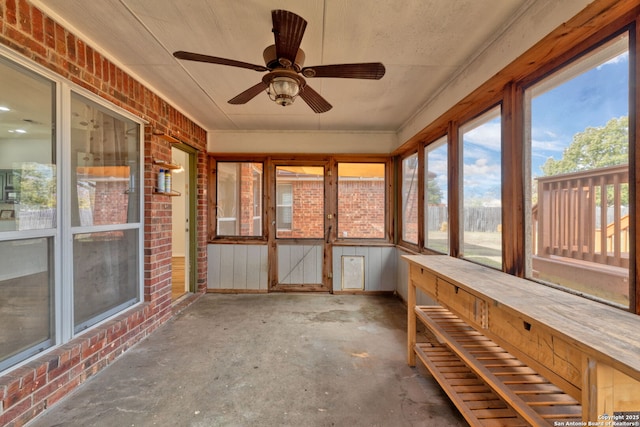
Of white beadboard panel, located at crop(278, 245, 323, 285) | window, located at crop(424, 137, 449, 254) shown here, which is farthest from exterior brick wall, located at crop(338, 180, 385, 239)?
window, located at crop(424, 137, 449, 254)

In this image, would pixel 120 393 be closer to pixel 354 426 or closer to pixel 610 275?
pixel 354 426

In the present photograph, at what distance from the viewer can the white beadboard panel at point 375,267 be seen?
13.8 feet

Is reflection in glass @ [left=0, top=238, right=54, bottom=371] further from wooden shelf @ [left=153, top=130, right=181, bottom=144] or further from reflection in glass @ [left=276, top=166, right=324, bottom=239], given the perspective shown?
reflection in glass @ [left=276, top=166, right=324, bottom=239]

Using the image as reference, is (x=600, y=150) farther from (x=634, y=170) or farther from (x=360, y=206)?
(x=360, y=206)

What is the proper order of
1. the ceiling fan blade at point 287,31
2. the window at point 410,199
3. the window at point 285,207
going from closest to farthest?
1. the ceiling fan blade at point 287,31
2. the window at point 410,199
3. the window at point 285,207

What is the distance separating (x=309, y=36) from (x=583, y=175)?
1.91 meters

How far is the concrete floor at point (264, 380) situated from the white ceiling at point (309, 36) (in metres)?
2.56

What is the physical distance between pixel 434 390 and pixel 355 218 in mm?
2694

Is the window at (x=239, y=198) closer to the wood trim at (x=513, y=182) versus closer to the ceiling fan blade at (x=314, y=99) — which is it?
the ceiling fan blade at (x=314, y=99)

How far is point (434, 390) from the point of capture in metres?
1.96

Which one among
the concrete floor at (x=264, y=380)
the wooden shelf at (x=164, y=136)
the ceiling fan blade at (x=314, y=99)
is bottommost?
the concrete floor at (x=264, y=380)

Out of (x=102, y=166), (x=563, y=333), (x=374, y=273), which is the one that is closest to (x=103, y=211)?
(x=102, y=166)

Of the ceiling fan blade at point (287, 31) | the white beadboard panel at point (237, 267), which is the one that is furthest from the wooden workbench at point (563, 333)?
the white beadboard panel at point (237, 267)

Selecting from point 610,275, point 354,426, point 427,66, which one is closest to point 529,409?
point 610,275
